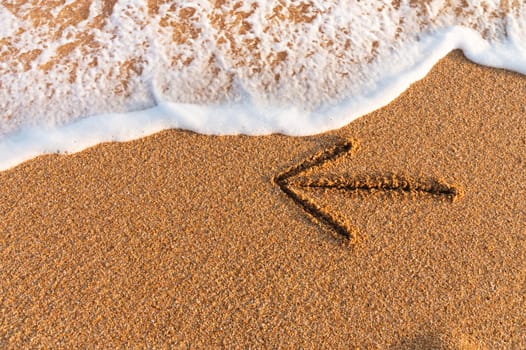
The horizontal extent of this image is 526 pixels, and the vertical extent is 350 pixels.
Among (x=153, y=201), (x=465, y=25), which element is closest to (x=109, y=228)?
(x=153, y=201)

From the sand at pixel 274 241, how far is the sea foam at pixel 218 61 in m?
0.14

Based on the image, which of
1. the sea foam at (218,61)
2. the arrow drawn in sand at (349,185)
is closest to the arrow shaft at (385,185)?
the arrow drawn in sand at (349,185)

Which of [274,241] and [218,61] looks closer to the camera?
[274,241]

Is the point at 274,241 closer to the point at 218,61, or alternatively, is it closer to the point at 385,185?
the point at 385,185

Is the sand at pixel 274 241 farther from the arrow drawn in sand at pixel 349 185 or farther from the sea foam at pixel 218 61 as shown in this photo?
the sea foam at pixel 218 61

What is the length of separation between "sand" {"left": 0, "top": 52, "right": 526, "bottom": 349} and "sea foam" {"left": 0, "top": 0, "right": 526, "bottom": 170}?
143mm

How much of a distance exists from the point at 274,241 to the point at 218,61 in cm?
114

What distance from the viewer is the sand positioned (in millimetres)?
1718

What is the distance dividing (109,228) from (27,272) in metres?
0.37

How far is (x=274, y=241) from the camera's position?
1895mm

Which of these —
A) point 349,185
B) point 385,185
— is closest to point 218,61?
point 349,185

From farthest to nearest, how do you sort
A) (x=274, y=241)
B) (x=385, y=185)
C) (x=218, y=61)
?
(x=218, y=61) → (x=385, y=185) → (x=274, y=241)

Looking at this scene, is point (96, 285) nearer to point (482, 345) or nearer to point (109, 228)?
point (109, 228)

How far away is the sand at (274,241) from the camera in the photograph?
172 centimetres
